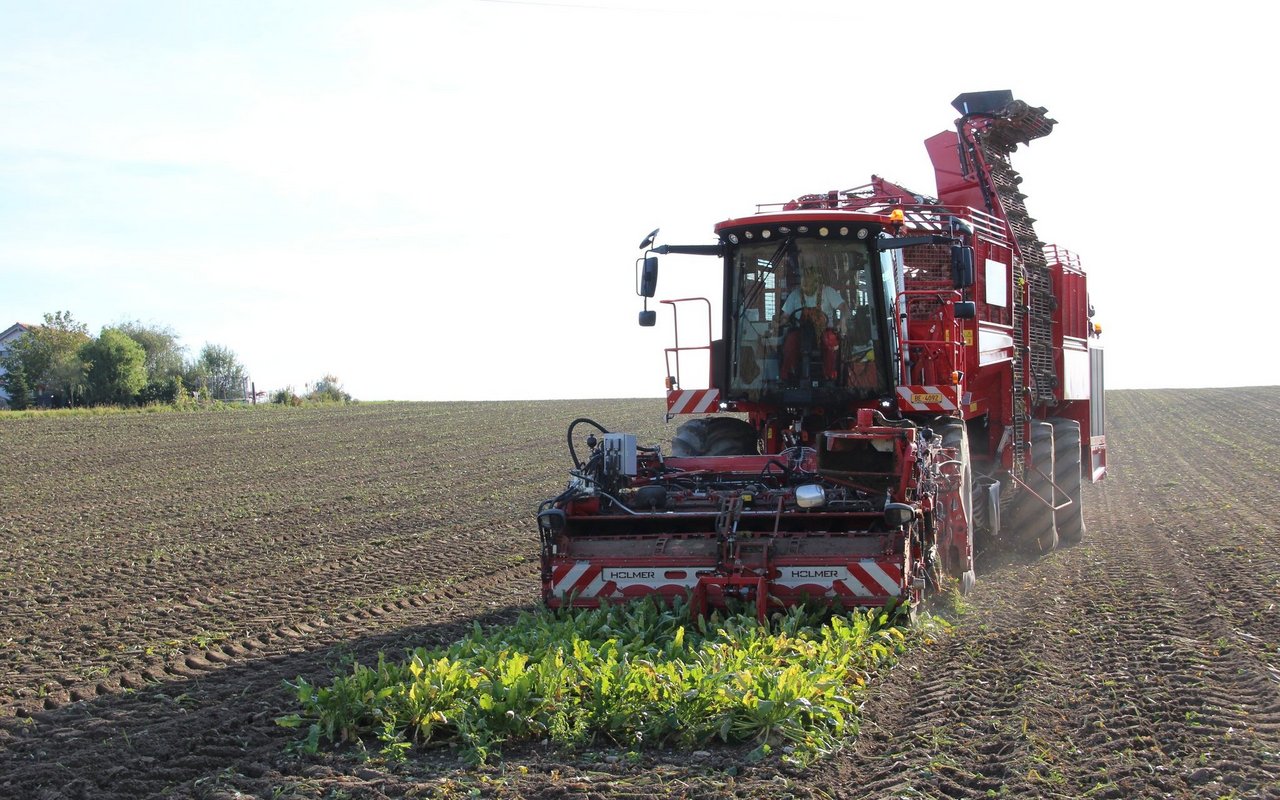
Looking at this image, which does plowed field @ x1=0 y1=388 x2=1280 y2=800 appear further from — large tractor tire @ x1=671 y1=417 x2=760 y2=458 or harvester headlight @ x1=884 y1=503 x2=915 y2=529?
large tractor tire @ x1=671 y1=417 x2=760 y2=458

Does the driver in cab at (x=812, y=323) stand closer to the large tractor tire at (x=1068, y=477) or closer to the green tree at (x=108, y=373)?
the large tractor tire at (x=1068, y=477)

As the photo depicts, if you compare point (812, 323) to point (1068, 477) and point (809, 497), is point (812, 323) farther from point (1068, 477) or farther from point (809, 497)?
point (1068, 477)

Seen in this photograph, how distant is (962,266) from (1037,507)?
4.23 metres

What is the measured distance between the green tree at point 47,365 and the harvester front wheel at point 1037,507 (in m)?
48.7

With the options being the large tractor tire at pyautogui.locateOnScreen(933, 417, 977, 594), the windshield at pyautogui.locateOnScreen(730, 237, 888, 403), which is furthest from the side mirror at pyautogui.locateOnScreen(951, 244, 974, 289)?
the large tractor tire at pyautogui.locateOnScreen(933, 417, 977, 594)

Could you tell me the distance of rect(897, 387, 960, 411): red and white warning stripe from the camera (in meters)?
9.80

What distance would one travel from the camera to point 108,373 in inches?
2078

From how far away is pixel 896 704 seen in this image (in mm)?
6164

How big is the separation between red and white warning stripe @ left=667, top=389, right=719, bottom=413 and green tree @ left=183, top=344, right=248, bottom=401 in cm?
5078

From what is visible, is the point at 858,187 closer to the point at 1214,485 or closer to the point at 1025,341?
the point at 1025,341

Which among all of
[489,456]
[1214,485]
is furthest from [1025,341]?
[489,456]

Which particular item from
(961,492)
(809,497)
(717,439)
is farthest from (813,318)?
(809,497)

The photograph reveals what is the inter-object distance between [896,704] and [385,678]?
2572 mm

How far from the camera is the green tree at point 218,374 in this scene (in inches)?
2318
